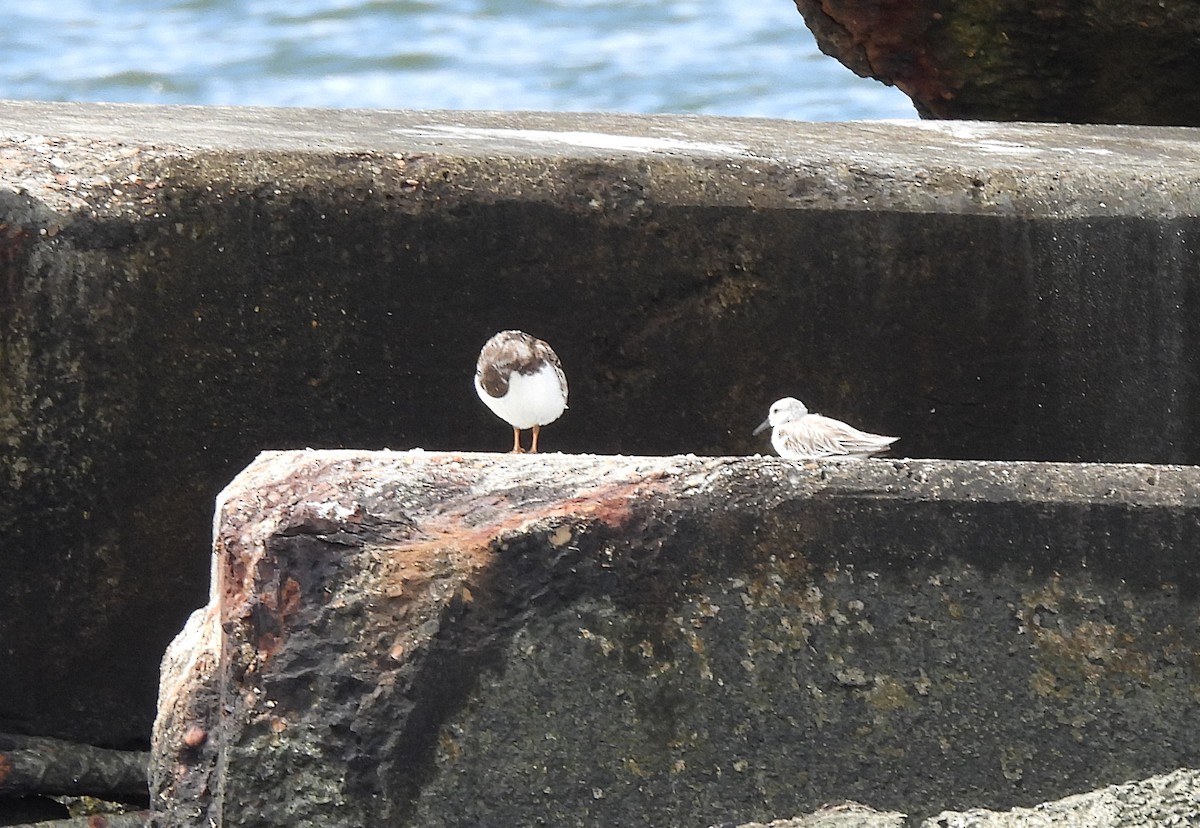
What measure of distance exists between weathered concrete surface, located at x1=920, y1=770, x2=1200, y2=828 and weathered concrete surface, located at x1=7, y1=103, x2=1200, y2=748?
1.58m

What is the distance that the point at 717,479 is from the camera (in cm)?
216

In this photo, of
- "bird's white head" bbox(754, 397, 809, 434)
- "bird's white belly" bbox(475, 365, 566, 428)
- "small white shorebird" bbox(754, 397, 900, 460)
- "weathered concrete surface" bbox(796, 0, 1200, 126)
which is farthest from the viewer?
"weathered concrete surface" bbox(796, 0, 1200, 126)

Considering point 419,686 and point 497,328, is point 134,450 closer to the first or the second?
point 497,328

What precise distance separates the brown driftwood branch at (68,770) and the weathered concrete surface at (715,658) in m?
1.37

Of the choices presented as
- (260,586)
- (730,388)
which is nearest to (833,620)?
(260,586)

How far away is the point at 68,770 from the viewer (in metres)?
3.34

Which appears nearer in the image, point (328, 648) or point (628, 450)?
point (328, 648)

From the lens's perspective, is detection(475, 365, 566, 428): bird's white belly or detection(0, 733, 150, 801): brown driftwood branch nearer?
detection(475, 365, 566, 428): bird's white belly

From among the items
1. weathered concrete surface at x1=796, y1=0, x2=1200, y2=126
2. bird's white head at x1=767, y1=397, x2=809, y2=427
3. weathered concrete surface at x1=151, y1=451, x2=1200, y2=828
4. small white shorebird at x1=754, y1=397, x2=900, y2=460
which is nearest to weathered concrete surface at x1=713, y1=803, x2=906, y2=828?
weathered concrete surface at x1=151, y1=451, x2=1200, y2=828

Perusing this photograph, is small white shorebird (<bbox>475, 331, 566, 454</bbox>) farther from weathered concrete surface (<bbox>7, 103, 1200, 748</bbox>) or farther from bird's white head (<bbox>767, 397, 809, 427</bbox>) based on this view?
bird's white head (<bbox>767, 397, 809, 427</bbox>)

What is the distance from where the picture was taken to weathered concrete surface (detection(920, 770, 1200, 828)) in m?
2.06

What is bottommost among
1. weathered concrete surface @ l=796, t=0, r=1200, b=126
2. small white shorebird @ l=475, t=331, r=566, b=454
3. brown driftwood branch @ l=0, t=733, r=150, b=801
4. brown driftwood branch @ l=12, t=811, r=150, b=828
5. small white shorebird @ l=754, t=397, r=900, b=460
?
brown driftwood branch @ l=12, t=811, r=150, b=828

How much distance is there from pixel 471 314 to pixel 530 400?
0.35 m

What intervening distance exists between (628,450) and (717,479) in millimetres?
1440
